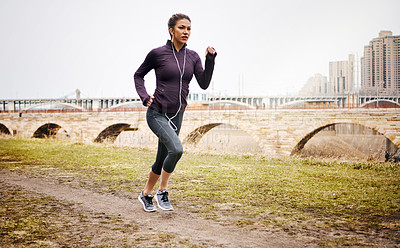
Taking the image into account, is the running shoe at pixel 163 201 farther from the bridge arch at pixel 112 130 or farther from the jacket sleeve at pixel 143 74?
the bridge arch at pixel 112 130

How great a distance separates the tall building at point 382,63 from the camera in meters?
66.0

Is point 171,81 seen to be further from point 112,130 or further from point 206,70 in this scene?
point 112,130

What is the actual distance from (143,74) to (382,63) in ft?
252

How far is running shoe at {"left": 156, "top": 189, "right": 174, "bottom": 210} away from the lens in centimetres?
333

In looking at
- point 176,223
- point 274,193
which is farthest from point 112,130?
point 176,223

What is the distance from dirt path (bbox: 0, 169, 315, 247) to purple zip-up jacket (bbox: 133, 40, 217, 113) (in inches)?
40.2

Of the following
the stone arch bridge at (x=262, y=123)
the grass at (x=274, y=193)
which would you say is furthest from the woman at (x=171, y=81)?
the stone arch bridge at (x=262, y=123)

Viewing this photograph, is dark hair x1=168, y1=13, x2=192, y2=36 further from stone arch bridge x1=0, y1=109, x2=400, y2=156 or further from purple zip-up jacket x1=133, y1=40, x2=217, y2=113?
stone arch bridge x1=0, y1=109, x2=400, y2=156

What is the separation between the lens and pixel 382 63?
226 ft

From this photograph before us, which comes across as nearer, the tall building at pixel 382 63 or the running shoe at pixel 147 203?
the running shoe at pixel 147 203

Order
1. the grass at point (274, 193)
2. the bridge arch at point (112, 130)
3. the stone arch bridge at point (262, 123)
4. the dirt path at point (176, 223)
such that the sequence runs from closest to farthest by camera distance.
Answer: the dirt path at point (176, 223)
the grass at point (274, 193)
the stone arch bridge at point (262, 123)
the bridge arch at point (112, 130)

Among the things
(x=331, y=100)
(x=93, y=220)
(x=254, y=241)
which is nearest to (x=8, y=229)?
(x=93, y=220)

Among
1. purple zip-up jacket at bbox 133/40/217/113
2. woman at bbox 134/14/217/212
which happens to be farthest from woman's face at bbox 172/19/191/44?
purple zip-up jacket at bbox 133/40/217/113

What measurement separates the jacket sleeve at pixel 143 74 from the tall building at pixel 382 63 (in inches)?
2716
